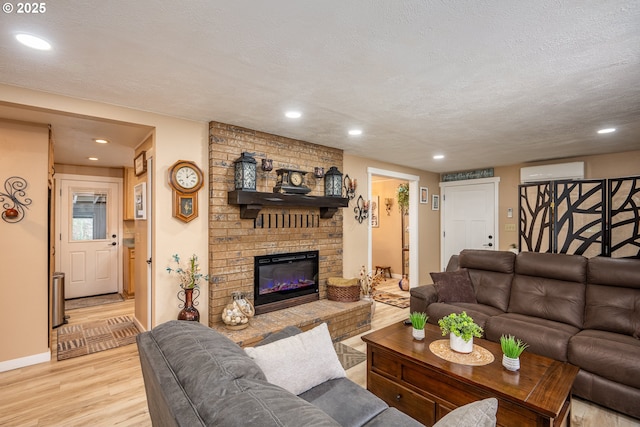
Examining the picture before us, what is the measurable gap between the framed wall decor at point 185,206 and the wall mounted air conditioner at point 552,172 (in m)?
5.32

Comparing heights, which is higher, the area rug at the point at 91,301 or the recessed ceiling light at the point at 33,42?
the recessed ceiling light at the point at 33,42

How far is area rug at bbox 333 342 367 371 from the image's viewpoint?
118 inches

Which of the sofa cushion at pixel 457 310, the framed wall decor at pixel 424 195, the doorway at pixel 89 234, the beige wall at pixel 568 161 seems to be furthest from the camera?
the framed wall decor at pixel 424 195

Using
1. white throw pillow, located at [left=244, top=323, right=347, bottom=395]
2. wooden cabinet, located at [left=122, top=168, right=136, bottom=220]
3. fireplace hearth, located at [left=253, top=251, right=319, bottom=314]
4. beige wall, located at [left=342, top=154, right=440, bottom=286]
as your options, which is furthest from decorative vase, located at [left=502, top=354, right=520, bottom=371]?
wooden cabinet, located at [left=122, top=168, right=136, bottom=220]

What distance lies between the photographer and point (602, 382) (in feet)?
7.48

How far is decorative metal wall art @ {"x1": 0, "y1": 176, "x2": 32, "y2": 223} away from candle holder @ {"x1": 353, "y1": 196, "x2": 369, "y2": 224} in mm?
3780

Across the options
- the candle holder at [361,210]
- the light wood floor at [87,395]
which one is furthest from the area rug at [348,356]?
the candle holder at [361,210]

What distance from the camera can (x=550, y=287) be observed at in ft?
10.2

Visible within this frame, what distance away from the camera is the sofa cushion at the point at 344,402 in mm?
1454

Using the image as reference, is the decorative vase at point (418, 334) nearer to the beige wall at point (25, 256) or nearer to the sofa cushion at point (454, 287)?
the sofa cushion at point (454, 287)

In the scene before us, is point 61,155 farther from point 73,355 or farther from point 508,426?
point 508,426

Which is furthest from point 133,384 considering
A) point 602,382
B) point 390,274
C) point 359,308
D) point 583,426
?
point 390,274

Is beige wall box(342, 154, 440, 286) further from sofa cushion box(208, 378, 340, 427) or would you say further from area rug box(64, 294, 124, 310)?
area rug box(64, 294, 124, 310)

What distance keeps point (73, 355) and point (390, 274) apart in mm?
5890
